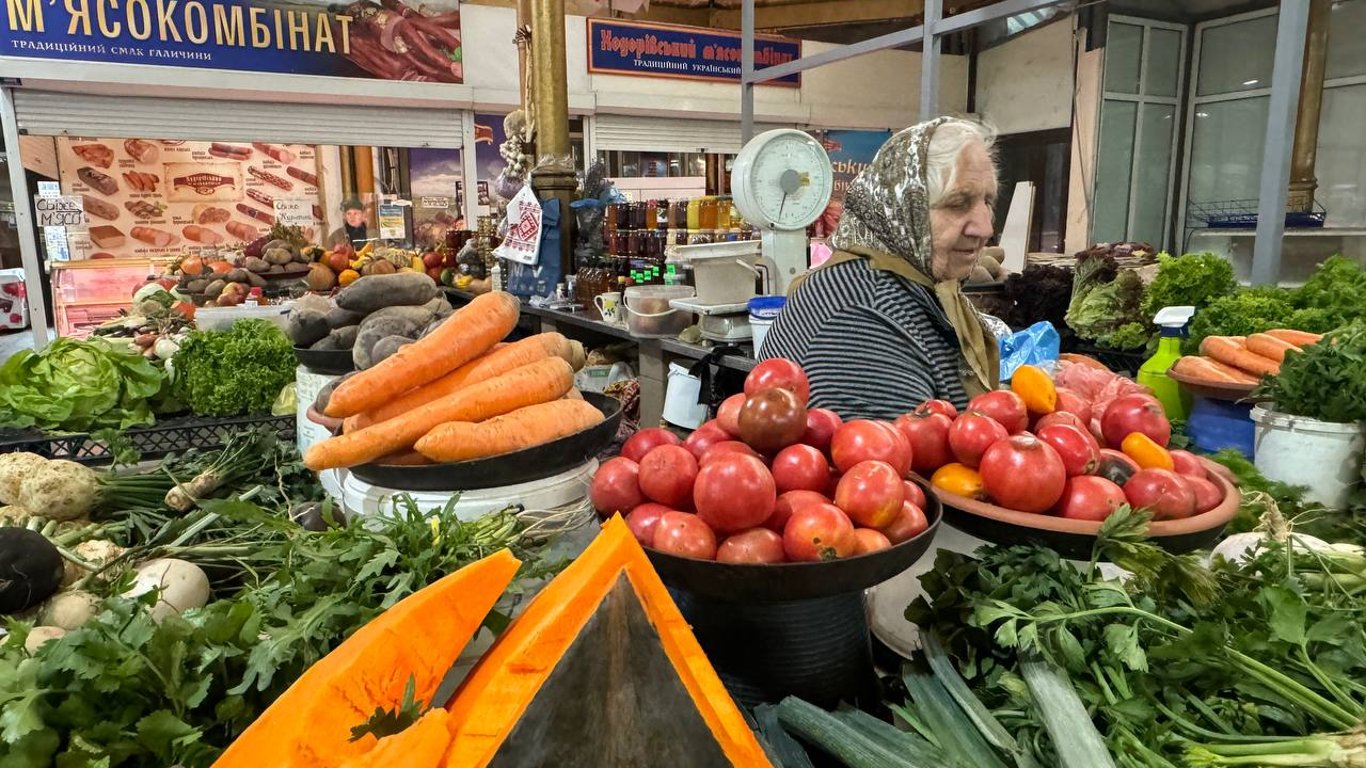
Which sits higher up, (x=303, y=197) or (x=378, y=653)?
(x=303, y=197)

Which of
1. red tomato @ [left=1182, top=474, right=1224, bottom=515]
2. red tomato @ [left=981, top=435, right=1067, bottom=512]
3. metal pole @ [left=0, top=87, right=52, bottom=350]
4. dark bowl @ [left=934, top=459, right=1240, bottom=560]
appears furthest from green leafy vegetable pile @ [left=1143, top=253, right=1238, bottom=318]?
metal pole @ [left=0, top=87, right=52, bottom=350]

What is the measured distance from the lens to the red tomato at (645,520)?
1.05 meters

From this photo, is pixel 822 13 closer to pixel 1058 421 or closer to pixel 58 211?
pixel 58 211

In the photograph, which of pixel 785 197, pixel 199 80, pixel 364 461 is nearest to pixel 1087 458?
pixel 364 461

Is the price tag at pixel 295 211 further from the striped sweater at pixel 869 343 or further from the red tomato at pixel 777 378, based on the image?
the red tomato at pixel 777 378

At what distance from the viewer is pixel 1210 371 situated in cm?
216

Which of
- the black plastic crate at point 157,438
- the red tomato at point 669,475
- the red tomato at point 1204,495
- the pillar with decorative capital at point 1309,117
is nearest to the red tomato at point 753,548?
the red tomato at point 669,475

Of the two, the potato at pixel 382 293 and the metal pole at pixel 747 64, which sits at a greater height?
the metal pole at pixel 747 64

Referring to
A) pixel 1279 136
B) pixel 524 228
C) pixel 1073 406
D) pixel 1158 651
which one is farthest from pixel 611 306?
pixel 1158 651

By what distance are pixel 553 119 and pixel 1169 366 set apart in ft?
12.5

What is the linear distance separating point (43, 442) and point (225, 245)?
238 inches

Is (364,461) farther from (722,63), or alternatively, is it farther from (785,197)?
(722,63)

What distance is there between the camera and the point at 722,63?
28.2 ft

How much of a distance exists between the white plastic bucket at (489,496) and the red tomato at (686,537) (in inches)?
22.6
